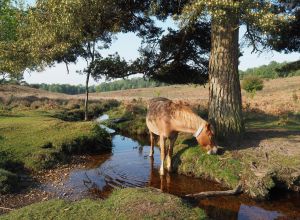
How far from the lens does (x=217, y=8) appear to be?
484 inches

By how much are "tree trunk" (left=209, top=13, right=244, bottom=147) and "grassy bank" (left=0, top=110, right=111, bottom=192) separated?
20.1 ft

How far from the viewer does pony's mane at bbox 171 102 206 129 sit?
12992mm

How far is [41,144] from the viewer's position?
50.1 feet

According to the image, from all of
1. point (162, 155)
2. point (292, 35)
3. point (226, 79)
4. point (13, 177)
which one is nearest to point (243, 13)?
point (226, 79)

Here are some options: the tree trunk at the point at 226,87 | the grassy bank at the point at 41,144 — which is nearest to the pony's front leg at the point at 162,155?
the tree trunk at the point at 226,87

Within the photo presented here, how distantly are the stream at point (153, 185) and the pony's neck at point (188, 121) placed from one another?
171 cm

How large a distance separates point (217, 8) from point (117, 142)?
1091 centimetres

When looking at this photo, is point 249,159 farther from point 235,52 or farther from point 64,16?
point 64,16

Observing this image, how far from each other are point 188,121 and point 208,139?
98 cm

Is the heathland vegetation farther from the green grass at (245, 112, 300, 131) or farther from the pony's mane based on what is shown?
the green grass at (245, 112, 300, 131)

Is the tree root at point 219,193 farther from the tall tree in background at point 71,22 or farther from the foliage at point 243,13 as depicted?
the tall tree in background at point 71,22

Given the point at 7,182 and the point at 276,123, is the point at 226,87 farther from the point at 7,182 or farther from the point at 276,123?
the point at 7,182

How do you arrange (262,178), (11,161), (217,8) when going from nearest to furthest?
(262,178) < (217,8) < (11,161)

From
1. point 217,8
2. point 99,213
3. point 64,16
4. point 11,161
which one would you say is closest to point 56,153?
point 11,161
